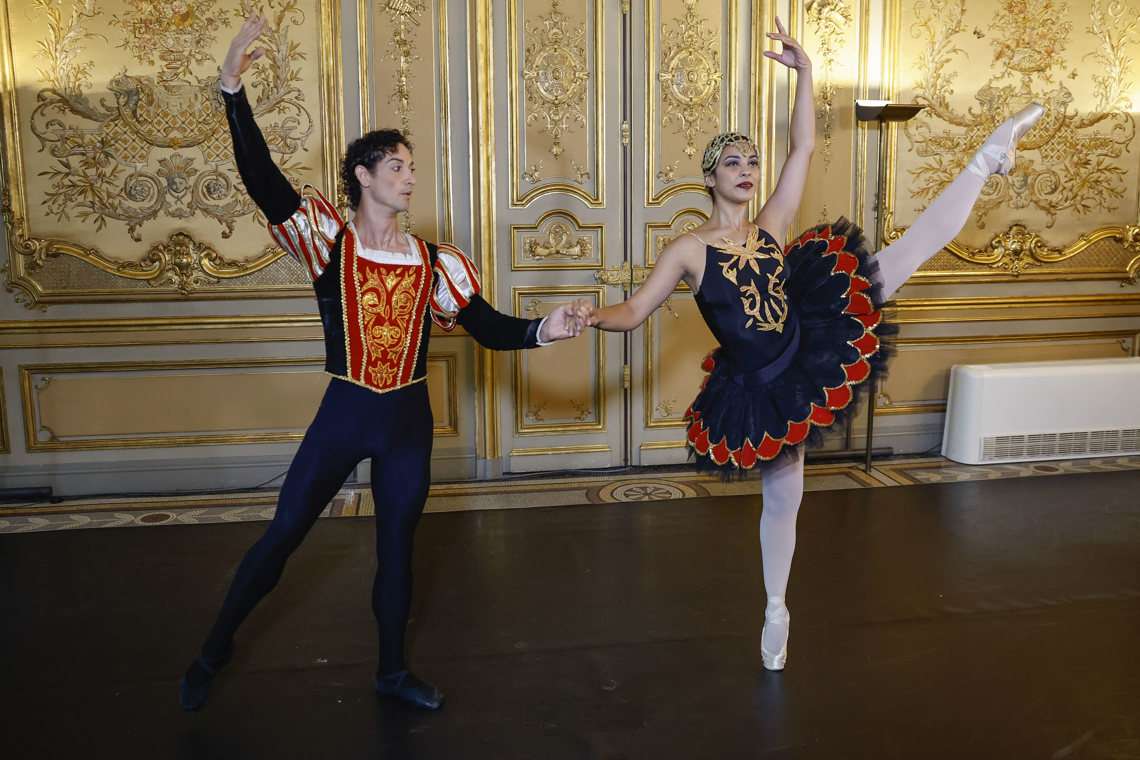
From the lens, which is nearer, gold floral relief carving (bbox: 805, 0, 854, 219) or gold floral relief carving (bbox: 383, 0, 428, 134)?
gold floral relief carving (bbox: 383, 0, 428, 134)

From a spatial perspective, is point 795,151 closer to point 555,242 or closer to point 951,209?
point 951,209

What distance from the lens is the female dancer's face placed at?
257cm

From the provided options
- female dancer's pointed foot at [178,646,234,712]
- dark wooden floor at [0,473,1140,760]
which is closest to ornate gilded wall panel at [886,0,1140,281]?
dark wooden floor at [0,473,1140,760]

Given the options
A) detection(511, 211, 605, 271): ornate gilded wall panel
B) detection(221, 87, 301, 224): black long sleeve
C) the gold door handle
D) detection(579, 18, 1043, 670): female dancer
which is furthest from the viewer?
the gold door handle

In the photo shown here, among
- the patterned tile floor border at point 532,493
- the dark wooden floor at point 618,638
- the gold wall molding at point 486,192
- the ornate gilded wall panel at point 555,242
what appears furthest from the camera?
the ornate gilded wall panel at point 555,242

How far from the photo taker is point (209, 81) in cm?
427

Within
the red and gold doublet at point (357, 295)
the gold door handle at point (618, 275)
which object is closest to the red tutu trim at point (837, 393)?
the red and gold doublet at point (357, 295)

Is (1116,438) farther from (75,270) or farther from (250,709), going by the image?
(75,270)

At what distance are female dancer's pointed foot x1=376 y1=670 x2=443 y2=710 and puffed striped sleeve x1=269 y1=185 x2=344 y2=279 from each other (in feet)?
3.59

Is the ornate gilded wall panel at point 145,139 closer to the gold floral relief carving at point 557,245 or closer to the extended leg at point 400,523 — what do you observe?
the gold floral relief carving at point 557,245

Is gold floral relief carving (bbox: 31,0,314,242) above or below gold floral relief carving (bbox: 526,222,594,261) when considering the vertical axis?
above

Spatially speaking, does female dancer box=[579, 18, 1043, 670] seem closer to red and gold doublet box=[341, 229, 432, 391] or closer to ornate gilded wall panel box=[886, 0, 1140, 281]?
red and gold doublet box=[341, 229, 432, 391]

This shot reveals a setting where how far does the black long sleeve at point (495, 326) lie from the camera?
102 inches

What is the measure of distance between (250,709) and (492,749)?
2.28 ft
